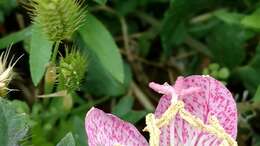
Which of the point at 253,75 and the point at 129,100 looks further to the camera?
the point at 253,75

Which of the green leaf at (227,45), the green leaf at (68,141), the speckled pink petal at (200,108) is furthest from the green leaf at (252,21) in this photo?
the green leaf at (68,141)

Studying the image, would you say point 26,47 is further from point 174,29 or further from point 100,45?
point 174,29

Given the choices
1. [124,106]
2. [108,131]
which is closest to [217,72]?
[124,106]

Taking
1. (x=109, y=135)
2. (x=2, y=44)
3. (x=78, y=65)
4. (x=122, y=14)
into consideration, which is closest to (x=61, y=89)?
(x=78, y=65)

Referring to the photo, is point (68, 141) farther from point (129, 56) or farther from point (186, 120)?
point (129, 56)

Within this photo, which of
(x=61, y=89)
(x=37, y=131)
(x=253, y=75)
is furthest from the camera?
(x=253, y=75)

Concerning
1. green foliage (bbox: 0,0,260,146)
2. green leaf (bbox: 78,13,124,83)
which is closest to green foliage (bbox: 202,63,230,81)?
green foliage (bbox: 0,0,260,146)

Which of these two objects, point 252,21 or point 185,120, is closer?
point 185,120
